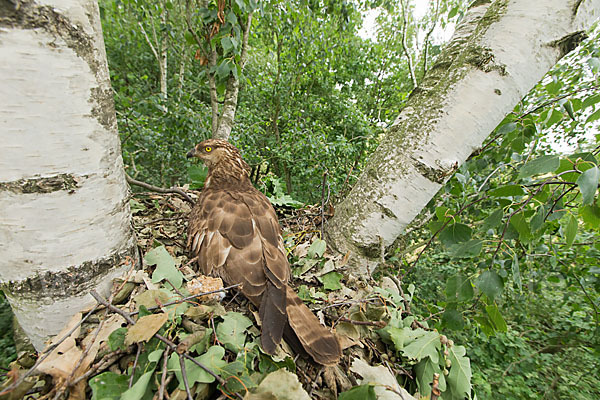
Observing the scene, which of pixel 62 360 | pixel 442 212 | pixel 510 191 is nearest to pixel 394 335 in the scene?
pixel 442 212

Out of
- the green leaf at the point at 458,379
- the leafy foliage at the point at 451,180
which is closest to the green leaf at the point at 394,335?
the leafy foliage at the point at 451,180

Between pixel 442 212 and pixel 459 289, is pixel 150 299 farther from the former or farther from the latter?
pixel 442 212

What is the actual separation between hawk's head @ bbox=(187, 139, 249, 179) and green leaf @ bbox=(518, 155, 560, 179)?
199 cm

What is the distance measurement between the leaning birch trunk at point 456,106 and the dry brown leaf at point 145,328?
109 cm

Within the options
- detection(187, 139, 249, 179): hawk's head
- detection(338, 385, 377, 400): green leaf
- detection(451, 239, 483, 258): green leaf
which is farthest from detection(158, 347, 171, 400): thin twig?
detection(187, 139, 249, 179): hawk's head

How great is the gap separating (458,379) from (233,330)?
98 cm

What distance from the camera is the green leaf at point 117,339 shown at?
2.69ft

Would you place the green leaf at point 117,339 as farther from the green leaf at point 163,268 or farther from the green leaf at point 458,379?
the green leaf at point 458,379

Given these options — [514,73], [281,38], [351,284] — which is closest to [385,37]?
[281,38]

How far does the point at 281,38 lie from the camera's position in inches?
274

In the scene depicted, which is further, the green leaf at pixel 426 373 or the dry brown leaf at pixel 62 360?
the green leaf at pixel 426 373

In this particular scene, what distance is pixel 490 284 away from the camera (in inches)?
47.6

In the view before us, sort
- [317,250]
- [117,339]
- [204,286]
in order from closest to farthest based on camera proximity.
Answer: [117,339] < [204,286] < [317,250]

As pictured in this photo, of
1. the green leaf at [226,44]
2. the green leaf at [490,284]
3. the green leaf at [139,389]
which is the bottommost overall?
the green leaf at [139,389]
